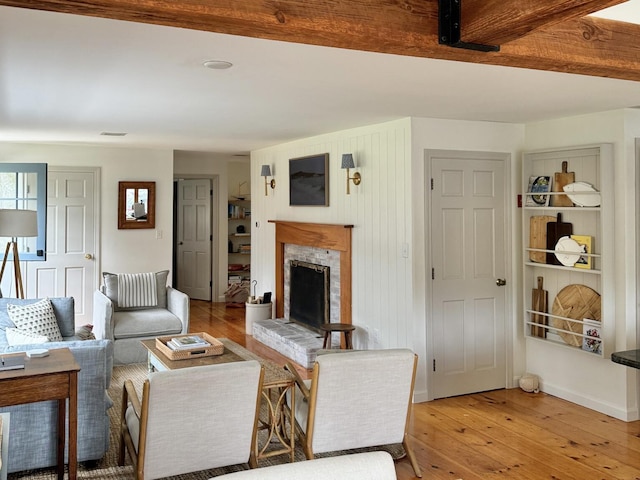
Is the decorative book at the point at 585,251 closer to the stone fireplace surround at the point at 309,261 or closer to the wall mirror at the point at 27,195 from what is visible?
the stone fireplace surround at the point at 309,261

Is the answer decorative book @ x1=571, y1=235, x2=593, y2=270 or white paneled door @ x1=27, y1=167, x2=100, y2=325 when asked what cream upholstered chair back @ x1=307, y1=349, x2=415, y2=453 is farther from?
white paneled door @ x1=27, y1=167, x2=100, y2=325

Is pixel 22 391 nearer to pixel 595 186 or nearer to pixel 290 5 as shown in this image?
pixel 290 5

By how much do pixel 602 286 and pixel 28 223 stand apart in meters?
5.11

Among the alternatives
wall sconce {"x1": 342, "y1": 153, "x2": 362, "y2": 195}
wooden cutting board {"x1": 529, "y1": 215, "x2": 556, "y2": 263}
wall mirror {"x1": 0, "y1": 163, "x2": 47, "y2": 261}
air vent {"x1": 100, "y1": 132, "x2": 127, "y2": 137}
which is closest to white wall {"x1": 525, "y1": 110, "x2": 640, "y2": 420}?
wooden cutting board {"x1": 529, "y1": 215, "x2": 556, "y2": 263}

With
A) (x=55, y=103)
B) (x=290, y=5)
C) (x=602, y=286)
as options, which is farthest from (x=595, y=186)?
(x=55, y=103)

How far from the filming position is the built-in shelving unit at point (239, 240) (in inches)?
388

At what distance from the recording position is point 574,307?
4754 mm

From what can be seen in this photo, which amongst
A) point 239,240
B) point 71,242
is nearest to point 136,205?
point 71,242

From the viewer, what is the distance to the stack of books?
166 inches

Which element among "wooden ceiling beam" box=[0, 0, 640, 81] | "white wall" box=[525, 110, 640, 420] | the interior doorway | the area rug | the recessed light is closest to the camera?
"wooden ceiling beam" box=[0, 0, 640, 81]

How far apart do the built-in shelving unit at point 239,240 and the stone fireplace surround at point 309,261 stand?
2.82 metres

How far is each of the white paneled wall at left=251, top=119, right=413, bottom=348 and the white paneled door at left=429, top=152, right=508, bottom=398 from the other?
0.25m

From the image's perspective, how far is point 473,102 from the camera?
4090mm

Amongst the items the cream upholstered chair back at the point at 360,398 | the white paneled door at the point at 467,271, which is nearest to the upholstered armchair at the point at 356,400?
the cream upholstered chair back at the point at 360,398
